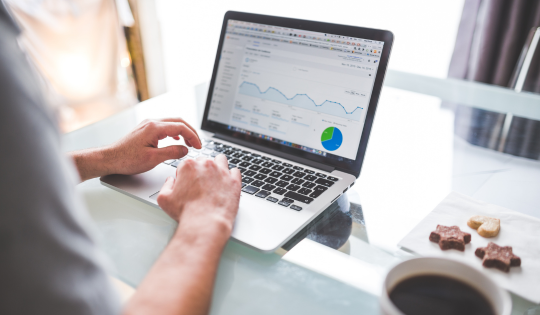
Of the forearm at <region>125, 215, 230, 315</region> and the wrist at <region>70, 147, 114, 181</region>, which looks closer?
the forearm at <region>125, 215, 230, 315</region>

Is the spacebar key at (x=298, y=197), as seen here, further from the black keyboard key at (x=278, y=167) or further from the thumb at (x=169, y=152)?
the thumb at (x=169, y=152)

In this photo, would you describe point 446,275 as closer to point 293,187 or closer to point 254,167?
point 293,187

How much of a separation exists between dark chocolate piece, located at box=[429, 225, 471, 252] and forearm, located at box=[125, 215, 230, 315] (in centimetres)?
34

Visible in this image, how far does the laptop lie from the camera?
0.76 m

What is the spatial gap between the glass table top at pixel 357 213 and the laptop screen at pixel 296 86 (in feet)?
0.47

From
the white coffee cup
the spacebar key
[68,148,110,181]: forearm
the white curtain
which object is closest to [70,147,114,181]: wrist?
[68,148,110,181]: forearm

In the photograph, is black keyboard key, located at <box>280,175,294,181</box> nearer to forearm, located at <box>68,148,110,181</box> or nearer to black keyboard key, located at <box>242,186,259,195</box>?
black keyboard key, located at <box>242,186,259,195</box>

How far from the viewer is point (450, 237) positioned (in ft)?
1.95

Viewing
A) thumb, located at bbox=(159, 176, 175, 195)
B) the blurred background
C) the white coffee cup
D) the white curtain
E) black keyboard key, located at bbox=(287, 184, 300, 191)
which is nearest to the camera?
the white coffee cup

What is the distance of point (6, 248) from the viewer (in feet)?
1.06

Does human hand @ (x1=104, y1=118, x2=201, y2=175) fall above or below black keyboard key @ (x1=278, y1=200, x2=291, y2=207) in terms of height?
above

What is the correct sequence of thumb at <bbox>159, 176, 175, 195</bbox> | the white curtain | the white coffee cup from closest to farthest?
the white coffee cup, thumb at <bbox>159, 176, 175, 195</bbox>, the white curtain

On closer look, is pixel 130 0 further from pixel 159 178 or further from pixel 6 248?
pixel 6 248

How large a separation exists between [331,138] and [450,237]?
0.35 meters
